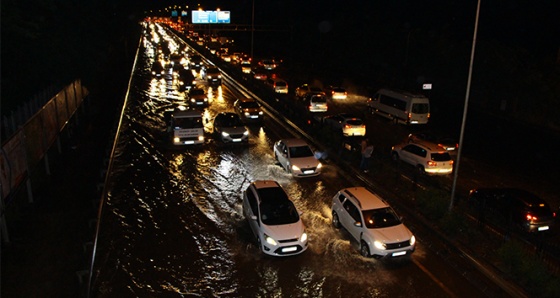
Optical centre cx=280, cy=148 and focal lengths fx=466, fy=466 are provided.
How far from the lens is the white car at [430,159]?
22391 mm

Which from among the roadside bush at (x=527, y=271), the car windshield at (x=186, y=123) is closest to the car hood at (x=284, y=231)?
the roadside bush at (x=527, y=271)

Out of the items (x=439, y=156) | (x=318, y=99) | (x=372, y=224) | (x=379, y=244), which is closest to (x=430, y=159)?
(x=439, y=156)

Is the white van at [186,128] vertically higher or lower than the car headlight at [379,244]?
higher

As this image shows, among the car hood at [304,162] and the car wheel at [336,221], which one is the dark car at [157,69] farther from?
the car wheel at [336,221]

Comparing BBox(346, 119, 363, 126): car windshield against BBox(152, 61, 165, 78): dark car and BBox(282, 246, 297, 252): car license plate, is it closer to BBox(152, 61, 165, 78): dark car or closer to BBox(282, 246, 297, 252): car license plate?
BBox(282, 246, 297, 252): car license plate

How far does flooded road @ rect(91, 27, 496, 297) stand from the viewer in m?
12.6

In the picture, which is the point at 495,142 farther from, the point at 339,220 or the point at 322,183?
the point at 339,220

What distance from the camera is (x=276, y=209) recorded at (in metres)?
15.0

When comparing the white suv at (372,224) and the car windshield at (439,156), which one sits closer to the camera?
the white suv at (372,224)

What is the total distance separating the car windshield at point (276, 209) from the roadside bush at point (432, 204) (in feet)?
16.2

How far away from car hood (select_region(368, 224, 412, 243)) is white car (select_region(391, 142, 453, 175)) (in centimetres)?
843

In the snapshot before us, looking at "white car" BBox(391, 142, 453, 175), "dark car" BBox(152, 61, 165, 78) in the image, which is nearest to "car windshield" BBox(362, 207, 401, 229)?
"white car" BBox(391, 142, 453, 175)

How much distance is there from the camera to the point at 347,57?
264 ft

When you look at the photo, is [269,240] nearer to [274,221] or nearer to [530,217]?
[274,221]
